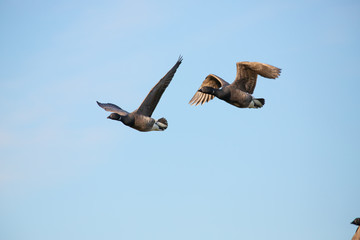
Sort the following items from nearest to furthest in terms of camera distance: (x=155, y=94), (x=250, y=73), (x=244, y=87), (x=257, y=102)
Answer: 1. (x=155, y=94)
2. (x=257, y=102)
3. (x=250, y=73)
4. (x=244, y=87)

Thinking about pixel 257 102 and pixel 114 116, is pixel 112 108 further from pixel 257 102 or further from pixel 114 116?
pixel 257 102

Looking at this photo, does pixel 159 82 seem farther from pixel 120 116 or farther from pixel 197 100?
pixel 197 100

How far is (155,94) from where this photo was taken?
2141 centimetres

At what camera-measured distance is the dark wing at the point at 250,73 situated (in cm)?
2345

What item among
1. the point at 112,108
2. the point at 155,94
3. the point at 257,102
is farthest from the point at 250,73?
the point at 112,108

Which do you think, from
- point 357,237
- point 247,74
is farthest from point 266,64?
point 357,237

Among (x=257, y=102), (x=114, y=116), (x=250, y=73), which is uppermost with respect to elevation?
(x=250, y=73)

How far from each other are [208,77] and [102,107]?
16.7 feet

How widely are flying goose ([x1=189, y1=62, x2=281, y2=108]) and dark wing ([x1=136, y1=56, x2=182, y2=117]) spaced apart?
2463 millimetres

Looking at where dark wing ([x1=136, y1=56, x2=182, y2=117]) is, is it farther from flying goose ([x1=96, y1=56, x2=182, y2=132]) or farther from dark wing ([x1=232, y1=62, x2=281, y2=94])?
dark wing ([x1=232, y1=62, x2=281, y2=94])

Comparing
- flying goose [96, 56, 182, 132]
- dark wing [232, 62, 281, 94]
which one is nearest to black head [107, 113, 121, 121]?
flying goose [96, 56, 182, 132]

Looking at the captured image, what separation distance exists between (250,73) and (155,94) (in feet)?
14.4

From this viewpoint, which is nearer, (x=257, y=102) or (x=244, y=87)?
(x=257, y=102)

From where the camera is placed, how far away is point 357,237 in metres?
19.5
